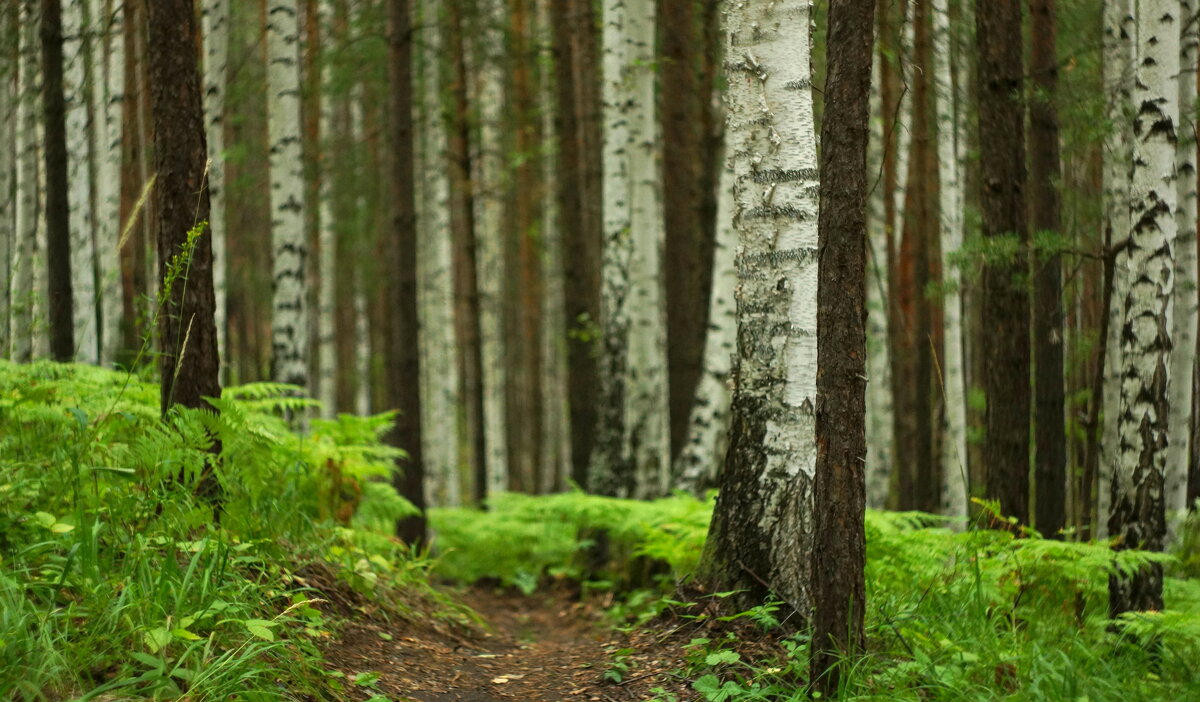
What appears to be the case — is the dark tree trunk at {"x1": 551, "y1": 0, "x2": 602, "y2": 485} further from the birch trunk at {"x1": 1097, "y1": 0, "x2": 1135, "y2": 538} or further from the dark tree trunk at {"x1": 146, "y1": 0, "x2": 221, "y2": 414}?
the dark tree trunk at {"x1": 146, "y1": 0, "x2": 221, "y2": 414}

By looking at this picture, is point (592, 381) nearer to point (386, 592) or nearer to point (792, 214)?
point (386, 592)

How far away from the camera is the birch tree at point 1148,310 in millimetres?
5773

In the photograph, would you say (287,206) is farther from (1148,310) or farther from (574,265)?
(1148,310)

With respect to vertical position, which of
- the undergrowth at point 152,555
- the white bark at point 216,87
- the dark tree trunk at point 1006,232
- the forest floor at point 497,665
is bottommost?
the forest floor at point 497,665

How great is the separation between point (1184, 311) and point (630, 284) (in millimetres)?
5280

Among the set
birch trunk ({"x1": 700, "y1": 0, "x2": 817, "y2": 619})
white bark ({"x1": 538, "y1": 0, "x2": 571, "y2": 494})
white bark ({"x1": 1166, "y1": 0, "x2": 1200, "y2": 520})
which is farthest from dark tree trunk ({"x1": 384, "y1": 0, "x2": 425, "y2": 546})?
white bark ({"x1": 538, "y1": 0, "x2": 571, "y2": 494})

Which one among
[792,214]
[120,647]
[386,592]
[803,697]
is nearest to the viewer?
[120,647]

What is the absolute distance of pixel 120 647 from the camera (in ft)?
10.8

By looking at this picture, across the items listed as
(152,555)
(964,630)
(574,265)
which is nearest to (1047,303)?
(964,630)

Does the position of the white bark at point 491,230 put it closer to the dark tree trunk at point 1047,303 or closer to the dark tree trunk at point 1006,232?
the dark tree trunk at point 1047,303

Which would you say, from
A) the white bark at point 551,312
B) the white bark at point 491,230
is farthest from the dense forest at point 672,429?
the white bark at point 551,312

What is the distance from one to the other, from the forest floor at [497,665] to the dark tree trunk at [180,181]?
5.51 feet

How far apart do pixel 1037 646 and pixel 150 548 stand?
3.98 meters

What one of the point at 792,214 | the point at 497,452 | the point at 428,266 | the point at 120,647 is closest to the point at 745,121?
the point at 792,214
